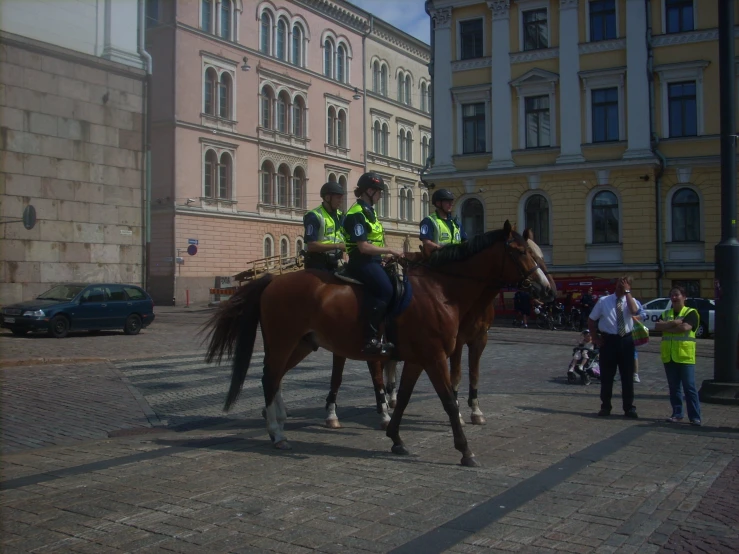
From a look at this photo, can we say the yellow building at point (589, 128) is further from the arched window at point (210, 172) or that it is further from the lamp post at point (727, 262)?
the lamp post at point (727, 262)

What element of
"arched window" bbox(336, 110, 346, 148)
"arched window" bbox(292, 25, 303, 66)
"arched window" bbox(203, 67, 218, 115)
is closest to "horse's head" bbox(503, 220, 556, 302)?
"arched window" bbox(203, 67, 218, 115)

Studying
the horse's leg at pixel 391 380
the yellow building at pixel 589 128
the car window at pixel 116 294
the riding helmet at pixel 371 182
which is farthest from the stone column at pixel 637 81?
the riding helmet at pixel 371 182

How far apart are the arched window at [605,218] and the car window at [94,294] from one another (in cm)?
2270

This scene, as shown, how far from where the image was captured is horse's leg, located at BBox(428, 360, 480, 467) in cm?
680

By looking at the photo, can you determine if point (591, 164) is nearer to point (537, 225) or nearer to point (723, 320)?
point (537, 225)

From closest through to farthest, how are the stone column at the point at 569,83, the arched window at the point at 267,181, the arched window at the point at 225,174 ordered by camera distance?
the stone column at the point at 569,83 < the arched window at the point at 225,174 < the arched window at the point at 267,181

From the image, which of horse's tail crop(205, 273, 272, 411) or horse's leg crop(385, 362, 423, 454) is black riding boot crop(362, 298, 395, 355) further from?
horse's tail crop(205, 273, 272, 411)

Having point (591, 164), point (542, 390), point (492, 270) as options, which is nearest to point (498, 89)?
point (591, 164)

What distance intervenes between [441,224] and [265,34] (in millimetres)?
45107

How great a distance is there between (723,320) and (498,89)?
28.0 meters

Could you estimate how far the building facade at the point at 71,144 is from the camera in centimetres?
2239

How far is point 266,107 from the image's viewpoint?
5131cm

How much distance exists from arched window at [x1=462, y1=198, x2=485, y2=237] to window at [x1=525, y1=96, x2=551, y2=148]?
3.86 metres

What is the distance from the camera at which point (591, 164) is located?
34938 millimetres
